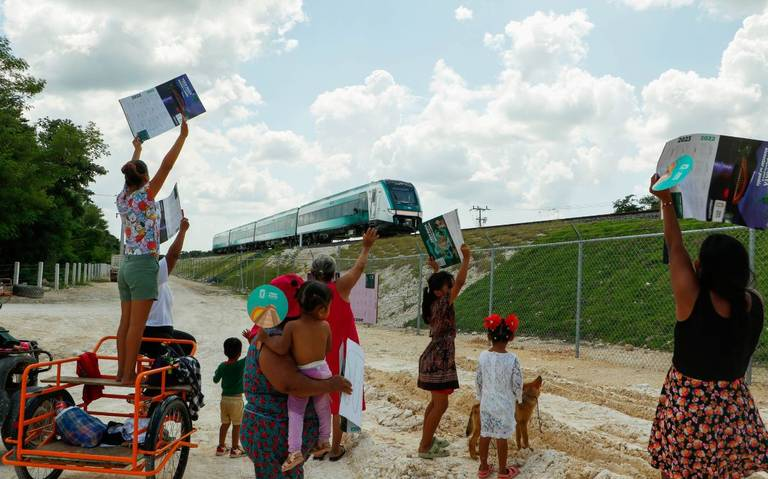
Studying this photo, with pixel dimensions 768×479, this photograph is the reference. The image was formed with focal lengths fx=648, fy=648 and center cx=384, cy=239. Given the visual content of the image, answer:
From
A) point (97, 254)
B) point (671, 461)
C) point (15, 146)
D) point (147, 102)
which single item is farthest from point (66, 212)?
point (97, 254)

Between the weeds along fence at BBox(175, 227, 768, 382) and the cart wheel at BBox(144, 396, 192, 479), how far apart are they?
7.21 meters

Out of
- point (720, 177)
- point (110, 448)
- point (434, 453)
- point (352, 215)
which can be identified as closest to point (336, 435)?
point (434, 453)

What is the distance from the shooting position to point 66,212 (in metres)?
31.7

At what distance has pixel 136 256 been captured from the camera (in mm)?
4391

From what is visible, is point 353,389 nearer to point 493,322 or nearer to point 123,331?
point 493,322

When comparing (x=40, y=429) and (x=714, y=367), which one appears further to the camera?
(x=40, y=429)

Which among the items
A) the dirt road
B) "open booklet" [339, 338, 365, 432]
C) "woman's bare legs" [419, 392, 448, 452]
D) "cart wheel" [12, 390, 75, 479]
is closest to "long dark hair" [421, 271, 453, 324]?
"woman's bare legs" [419, 392, 448, 452]

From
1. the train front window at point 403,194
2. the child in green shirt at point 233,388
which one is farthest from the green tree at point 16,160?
the child in green shirt at point 233,388

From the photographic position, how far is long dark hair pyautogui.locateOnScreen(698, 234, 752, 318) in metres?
2.82

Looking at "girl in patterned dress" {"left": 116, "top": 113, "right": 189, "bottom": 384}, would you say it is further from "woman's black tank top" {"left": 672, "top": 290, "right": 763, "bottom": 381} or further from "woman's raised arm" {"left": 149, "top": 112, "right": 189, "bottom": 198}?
"woman's black tank top" {"left": 672, "top": 290, "right": 763, "bottom": 381}

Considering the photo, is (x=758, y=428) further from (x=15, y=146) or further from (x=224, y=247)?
(x=224, y=247)

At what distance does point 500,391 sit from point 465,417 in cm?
209

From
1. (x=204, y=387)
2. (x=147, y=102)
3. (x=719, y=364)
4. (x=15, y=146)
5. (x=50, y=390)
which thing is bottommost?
(x=204, y=387)

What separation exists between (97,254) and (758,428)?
72549 mm
